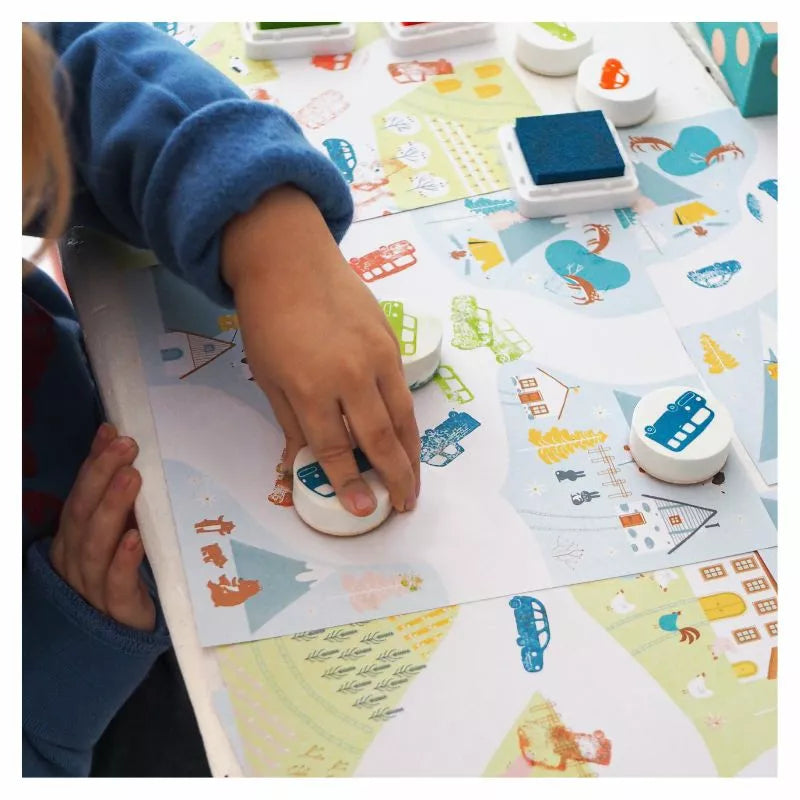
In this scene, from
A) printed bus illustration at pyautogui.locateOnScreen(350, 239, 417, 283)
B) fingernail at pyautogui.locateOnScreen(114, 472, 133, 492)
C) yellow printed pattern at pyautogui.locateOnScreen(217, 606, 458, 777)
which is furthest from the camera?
printed bus illustration at pyautogui.locateOnScreen(350, 239, 417, 283)

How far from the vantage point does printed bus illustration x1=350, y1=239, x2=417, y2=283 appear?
688 millimetres

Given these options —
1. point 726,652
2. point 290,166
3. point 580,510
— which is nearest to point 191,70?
point 290,166

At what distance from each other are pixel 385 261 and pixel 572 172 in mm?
155

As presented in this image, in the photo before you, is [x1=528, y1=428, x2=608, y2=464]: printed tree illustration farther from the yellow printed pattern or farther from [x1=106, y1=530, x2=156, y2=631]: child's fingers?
[x1=106, y1=530, x2=156, y2=631]: child's fingers

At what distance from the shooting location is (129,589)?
0.64 m

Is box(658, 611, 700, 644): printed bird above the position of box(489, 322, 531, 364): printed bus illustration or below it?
below

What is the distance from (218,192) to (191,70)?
0.11 metres

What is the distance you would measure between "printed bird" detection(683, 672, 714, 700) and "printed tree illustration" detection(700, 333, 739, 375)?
8.3 inches

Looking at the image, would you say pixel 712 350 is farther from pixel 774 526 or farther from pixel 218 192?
pixel 218 192

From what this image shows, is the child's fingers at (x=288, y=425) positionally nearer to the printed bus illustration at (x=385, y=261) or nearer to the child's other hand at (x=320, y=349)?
the child's other hand at (x=320, y=349)

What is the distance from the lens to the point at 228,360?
0.65 meters

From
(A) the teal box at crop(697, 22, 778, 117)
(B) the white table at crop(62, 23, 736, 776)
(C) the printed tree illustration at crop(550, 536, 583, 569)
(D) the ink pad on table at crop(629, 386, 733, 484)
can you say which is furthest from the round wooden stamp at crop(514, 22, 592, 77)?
(C) the printed tree illustration at crop(550, 536, 583, 569)

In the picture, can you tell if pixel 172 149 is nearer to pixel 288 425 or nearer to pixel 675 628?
pixel 288 425

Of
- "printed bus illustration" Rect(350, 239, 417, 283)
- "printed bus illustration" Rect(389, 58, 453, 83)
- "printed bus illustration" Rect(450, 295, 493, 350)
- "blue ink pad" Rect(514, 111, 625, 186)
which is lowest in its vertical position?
"printed bus illustration" Rect(450, 295, 493, 350)
